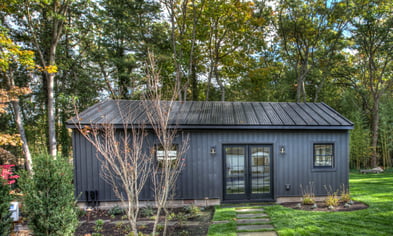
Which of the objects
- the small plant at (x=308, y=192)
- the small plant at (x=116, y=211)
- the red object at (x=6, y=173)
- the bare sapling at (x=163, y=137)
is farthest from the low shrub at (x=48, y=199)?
the small plant at (x=308, y=192)

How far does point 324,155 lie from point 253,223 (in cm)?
331

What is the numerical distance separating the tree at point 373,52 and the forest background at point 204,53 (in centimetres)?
5

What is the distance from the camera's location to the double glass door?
589 centimetres

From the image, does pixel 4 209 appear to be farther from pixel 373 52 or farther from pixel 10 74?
pixel 373 52

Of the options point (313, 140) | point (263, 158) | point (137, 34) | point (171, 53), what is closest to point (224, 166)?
point (263, 158)

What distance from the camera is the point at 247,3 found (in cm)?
1119

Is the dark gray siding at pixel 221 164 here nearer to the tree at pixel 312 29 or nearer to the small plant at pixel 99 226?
the small plant at pixel 99 226

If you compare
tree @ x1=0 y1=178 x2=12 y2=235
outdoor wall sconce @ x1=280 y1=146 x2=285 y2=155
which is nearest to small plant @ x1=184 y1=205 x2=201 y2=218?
outdoor wall sconce @ x1=280 y1=146 x2=285 y2=155

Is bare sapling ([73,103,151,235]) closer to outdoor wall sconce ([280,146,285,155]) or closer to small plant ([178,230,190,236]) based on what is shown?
small plant ([178,230,190,236])

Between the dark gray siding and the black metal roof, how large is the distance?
253mm

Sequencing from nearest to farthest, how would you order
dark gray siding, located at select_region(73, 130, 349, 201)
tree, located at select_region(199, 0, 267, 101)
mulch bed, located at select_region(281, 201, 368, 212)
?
mulch bed, located at select_region(281, 201, 368, 212) < dark gray siding, located at select_region(73, 130, 349, 201) < tree, located at select_region(199, 0, 267, 101)

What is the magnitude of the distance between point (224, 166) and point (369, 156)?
11.3 m

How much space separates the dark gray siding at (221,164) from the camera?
5.62 meters

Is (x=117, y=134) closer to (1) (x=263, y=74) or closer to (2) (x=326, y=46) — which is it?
(1) (x=263, y=74)
